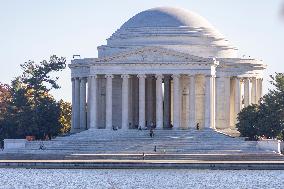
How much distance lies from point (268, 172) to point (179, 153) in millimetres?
24795

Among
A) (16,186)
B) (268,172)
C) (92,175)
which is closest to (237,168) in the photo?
(268,172)

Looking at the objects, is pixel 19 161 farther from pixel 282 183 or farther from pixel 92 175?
pixel 282 183

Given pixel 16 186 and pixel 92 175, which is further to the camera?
pixel 92 175

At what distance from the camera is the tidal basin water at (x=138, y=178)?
158 metres

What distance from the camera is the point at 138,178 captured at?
169 meters

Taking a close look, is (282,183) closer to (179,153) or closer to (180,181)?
(180,181)

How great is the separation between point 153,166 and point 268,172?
12.8m

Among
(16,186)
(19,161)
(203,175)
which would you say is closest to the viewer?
(16,186)

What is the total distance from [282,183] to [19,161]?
40.0 metres

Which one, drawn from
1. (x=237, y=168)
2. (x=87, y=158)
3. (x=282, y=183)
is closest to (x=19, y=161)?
(x=87, y=158)

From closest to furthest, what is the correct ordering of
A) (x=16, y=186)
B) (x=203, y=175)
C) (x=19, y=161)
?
1. (x=16, y=186)
2. (x=203, y=175)
3. (x=19, y=161)

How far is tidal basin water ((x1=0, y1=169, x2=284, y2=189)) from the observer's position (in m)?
158

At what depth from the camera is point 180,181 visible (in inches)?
6462

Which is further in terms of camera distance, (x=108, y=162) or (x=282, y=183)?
(x=108, y=162)
